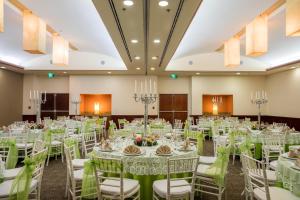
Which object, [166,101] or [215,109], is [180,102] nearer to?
[166,101]

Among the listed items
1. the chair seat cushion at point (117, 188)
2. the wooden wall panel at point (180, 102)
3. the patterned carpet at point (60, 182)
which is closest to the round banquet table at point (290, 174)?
the patterned carpet at point (60, 182)

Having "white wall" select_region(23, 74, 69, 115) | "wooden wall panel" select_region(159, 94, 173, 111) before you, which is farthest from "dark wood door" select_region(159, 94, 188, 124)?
"white wall" select_region(23, 74, 69, 115)

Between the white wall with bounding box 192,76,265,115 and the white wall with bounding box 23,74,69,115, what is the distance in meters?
7.14

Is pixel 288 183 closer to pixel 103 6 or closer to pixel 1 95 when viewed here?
pixel 103 6

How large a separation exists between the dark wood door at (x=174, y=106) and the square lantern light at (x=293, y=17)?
9.79m

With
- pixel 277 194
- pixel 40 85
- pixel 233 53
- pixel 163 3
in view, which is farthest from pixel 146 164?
pixel 40 85

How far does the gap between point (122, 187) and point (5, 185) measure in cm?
155

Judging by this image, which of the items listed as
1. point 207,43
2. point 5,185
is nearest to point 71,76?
point 207,43

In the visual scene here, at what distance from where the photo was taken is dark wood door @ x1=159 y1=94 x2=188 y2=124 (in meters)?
14.6

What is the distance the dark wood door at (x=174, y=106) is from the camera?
573 inches

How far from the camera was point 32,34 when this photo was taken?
267 inches

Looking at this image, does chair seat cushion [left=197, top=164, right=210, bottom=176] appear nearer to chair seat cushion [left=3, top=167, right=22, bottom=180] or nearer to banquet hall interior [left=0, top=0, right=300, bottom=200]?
banquet hall interior [left=0, top=0, right=300, bottom=200]

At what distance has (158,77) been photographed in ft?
47.5

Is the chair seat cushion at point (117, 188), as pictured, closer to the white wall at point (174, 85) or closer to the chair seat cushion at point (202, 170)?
the chair seat cushion at point (202, 170)
